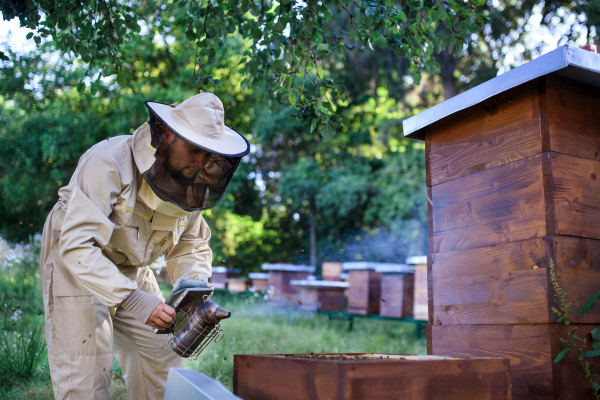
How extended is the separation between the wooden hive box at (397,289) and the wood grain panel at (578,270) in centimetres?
534

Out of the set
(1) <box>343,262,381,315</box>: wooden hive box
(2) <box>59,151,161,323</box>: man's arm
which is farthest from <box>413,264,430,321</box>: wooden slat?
(2) <box>59,151,161,323</box>: man's arm

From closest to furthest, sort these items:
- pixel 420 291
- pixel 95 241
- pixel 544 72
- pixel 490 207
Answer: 1. pixel 544 72
2. pixel 95 241
3. pixel 490 207
4. pixel 420 291

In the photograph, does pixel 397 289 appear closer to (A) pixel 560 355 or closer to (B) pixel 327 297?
(B) pixel 327 297

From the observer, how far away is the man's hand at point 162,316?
2.24 meters

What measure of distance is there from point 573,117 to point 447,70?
10.1 meters

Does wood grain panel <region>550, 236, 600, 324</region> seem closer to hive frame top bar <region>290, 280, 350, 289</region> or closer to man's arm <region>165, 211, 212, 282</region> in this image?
man's arm <region>165, 211, 212, 282</region>

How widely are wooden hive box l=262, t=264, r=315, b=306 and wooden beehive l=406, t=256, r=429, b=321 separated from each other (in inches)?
125

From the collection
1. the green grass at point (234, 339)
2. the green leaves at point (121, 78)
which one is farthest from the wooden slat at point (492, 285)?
the green leaves at point (121, 78)

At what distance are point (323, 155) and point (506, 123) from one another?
15.1 m

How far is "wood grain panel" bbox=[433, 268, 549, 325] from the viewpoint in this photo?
6.93 feet

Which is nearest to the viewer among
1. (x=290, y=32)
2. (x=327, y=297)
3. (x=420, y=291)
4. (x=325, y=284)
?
(x=290, y=32)

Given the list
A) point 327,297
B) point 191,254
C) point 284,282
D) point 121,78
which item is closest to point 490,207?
point 191,254

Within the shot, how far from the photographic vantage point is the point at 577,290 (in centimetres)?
210

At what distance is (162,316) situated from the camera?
2238mm
